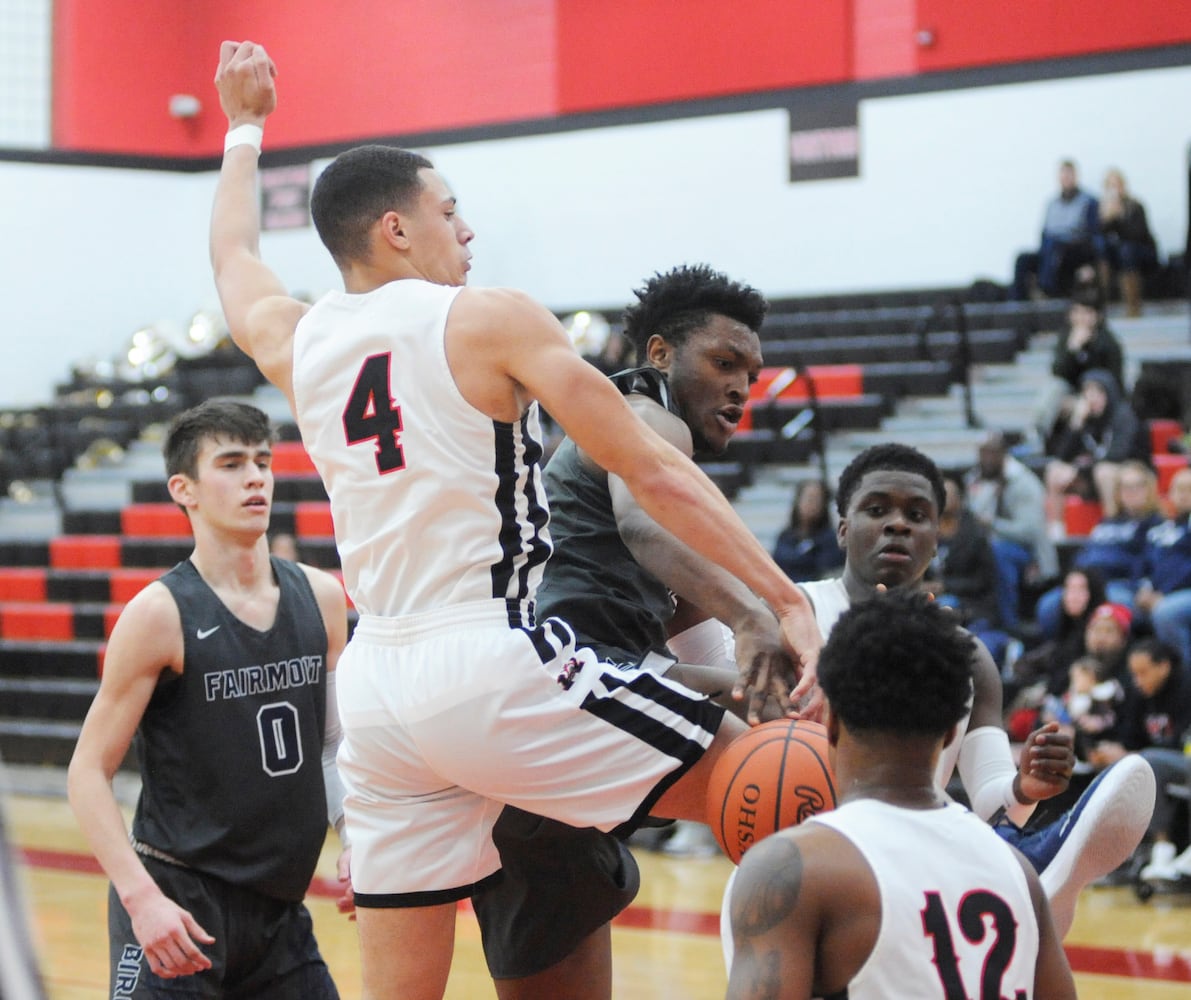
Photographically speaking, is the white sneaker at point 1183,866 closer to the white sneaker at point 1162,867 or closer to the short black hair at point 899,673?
the white sneaker at point 1162,867

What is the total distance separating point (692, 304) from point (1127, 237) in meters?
9.67

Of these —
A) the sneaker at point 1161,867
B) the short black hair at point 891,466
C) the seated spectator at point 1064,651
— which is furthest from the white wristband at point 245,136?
the seated spectator at point 1064,651

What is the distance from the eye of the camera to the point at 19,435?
16.5m

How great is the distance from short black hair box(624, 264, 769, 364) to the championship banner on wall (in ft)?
38.8

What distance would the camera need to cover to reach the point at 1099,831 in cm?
312

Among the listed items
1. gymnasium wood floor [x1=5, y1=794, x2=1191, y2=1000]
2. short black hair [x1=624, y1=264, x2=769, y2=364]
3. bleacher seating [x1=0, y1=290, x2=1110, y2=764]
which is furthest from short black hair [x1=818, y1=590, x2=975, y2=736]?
bleacher seating [x1=0, y1=290, x2=1110, y2=764]

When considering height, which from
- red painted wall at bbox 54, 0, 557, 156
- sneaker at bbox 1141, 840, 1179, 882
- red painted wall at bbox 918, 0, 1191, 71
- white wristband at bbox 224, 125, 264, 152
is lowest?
sneaker at bbox 1141, 840, 1179, 882

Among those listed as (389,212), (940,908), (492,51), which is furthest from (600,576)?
(492,51)

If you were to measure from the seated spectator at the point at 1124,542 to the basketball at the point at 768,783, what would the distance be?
607cm

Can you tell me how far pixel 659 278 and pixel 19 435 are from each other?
1411 centimetres

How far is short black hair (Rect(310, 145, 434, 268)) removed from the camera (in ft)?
10.1

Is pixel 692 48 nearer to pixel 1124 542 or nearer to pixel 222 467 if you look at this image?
pixel 1124 542

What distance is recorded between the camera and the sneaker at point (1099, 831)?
3088mm

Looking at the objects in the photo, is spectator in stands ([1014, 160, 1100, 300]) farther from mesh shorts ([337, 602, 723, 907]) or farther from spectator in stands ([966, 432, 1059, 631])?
mesh shorts ([337, 602, 723, 907])
